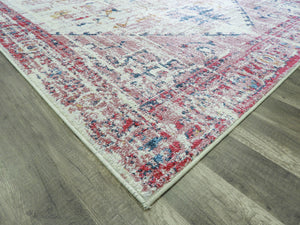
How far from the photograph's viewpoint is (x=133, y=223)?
30.7 inches

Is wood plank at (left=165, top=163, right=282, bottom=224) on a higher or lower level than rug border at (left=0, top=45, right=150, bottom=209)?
lower

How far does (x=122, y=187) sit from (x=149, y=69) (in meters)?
0.92

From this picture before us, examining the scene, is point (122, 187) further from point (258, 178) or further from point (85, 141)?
point (258, 178)

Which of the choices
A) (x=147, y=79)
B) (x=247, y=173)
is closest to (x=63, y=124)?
(x=147, y=79)

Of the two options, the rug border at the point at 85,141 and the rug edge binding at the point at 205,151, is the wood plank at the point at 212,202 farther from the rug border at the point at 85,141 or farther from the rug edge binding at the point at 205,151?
the rug border at the point at 85,141

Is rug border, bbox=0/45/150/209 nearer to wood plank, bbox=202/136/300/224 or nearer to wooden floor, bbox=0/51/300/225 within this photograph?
wooden floor, bbox=0/51/300/225

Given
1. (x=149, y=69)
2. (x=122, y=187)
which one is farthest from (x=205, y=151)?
(x=149, y=69)

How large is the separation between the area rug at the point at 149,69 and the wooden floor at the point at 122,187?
0.20 ft

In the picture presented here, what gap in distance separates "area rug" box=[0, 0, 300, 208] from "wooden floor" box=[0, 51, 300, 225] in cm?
6

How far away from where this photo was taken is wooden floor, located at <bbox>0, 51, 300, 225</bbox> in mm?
800

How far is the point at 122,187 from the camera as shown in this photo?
881mm

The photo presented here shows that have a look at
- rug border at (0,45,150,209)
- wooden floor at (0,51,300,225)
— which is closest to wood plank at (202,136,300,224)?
wooden floor at (0,51,300,225)

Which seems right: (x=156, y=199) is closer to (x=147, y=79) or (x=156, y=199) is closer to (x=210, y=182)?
(x=210, y=182)

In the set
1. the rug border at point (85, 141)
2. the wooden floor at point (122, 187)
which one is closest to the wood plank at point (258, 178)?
the wooden floor at point (122, 187)
